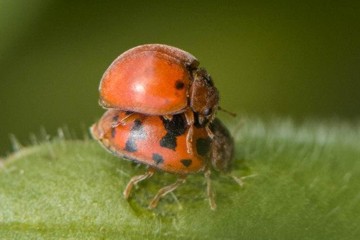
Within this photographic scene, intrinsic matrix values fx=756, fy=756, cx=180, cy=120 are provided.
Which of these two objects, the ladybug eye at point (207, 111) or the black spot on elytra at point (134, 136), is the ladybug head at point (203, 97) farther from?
the black spot on elytra at point (134, 136)

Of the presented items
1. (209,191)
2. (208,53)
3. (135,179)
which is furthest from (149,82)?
(208,53)

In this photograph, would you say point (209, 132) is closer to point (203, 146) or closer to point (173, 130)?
point (203, 146)

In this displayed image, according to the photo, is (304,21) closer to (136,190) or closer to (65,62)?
(65,62)

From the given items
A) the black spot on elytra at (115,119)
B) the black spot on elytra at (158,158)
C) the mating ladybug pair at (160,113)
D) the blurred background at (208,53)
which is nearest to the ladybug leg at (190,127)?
the mating ladybug pair at (160,113)

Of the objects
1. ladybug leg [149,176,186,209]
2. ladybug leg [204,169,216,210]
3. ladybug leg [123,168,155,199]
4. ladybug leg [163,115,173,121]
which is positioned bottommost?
ladybug leg [204,169,216,210]

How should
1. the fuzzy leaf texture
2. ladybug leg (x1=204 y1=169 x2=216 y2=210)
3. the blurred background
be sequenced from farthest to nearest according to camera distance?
1. the blurred background
2. ladybug leg (x1=204 y1=169 x2=216 y2=210)
3. the fuzzy leaf texture

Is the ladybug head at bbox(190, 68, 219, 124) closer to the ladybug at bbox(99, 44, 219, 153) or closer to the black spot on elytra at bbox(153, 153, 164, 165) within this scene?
the ladybug at bbox(99, 44, 219, 153)

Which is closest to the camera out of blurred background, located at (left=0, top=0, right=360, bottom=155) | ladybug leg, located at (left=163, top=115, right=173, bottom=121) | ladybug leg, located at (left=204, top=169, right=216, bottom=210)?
ladybug leg, located at (left=204, top=169, right=216, bottom=210)

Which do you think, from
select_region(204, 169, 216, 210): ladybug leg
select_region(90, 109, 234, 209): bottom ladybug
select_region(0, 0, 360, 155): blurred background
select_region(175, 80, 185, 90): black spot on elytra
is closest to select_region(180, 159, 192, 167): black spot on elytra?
select_region(90, 109, 234, 209): bottom ladybug
